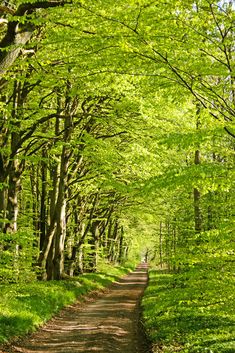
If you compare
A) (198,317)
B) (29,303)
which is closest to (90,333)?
(29,303)

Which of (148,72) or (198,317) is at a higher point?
(148,72)

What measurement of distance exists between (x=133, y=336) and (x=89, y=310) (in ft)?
17.9

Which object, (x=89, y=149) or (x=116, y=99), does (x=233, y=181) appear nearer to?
(x=116, y=99)

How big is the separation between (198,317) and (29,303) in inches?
225

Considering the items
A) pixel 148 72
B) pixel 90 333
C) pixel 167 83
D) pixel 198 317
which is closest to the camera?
pixel 167 83

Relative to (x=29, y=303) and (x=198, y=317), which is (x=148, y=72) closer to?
(x=198, y=317)

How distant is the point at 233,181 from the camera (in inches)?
270

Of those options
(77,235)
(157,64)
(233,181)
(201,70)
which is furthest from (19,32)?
(77,235)

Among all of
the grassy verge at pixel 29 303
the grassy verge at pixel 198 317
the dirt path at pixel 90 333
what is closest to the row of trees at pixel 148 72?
the grassy verge at pixel 198 317

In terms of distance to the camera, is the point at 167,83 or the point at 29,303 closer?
the point at 167,83

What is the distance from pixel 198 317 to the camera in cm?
1349

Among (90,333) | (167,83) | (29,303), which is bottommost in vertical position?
(90,333)

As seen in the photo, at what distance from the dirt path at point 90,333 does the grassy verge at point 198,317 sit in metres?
0.65

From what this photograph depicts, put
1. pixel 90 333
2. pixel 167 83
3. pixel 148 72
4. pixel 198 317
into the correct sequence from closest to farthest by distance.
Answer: pixel 167 83, pixel 148 72, pixel 90 333, pixel 198 317
